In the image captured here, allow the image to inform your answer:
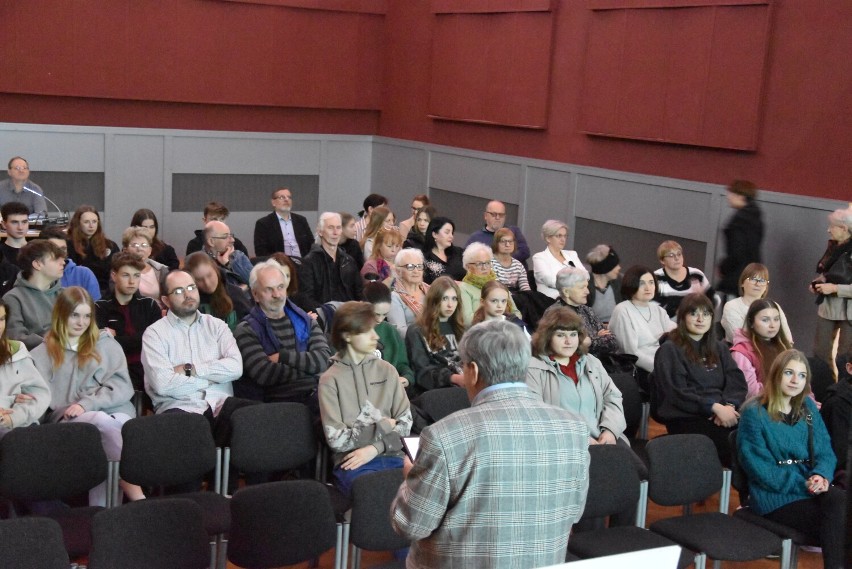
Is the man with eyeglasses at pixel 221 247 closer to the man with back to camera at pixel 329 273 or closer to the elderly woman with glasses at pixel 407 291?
the man with back to camera at pixel 329 273

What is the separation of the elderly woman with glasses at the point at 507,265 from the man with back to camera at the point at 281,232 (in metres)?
2.58

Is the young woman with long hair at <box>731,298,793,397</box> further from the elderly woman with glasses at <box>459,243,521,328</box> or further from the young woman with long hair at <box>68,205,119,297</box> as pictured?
the young woman with long hair at <box>68,205,119,297</box>

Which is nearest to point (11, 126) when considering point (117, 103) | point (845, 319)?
point (117, 103)

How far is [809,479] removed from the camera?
4406 mm

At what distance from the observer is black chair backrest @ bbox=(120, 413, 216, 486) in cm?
420

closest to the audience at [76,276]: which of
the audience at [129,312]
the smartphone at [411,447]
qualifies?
the audience at [129,312]

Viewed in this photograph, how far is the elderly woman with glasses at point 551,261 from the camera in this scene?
7.56 m

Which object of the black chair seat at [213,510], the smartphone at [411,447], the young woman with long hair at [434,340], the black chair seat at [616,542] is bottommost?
the black chair seat at [213,510]

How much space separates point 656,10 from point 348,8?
4.91 m

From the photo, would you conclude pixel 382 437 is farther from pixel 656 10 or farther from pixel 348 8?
pixel 348 8

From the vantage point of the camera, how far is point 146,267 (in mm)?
6324

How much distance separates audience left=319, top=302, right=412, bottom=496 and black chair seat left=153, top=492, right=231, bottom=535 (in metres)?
0.54

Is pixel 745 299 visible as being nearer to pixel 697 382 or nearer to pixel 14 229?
pixel 697 382

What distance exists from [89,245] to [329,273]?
1783 millimetres
